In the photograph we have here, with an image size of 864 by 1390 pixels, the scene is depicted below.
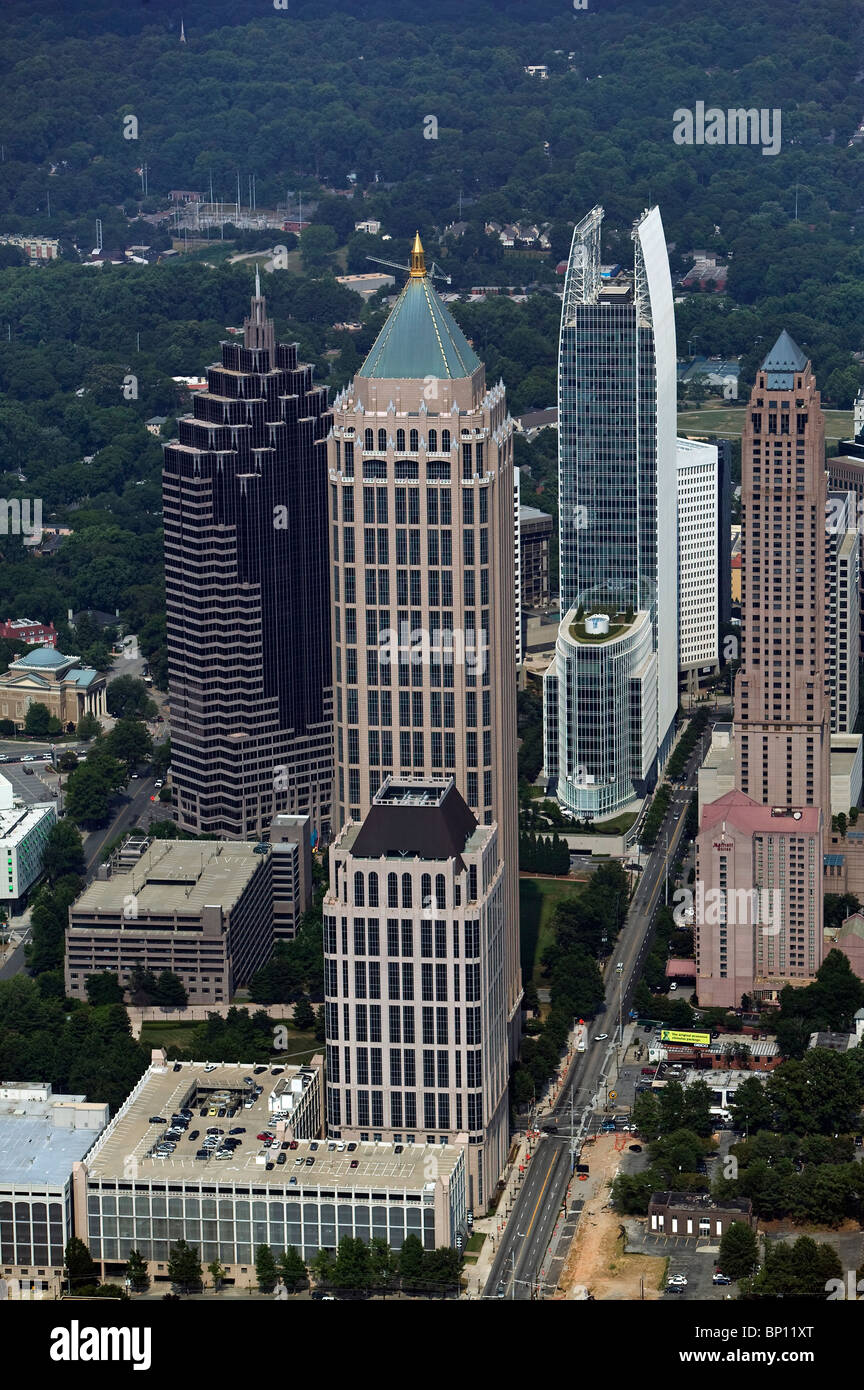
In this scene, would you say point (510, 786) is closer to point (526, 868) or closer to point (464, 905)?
point (464, 905)

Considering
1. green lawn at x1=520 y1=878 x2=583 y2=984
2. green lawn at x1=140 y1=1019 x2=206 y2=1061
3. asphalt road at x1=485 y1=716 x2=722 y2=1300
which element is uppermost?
green lawn at x1=520 y1=878 x2=583 y2=984

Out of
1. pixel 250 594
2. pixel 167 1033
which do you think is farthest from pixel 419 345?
pixel 250 594

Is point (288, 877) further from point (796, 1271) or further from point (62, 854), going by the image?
point (796, 1271)

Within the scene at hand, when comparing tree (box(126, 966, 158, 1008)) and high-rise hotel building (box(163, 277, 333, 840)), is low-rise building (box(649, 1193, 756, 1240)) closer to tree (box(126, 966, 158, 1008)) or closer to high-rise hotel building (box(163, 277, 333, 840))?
tree (box(126, 966, 158, 1008))

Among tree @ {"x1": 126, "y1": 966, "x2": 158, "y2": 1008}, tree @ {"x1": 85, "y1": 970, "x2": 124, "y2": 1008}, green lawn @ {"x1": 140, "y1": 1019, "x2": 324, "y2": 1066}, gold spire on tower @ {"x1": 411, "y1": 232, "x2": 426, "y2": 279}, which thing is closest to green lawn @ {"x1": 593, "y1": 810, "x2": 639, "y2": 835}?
green lawn @ {"x1": 140, "y1": 1019, "x2": 324, "y2": 1066}

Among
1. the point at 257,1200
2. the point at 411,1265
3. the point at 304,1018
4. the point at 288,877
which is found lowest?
the point at 304,1018

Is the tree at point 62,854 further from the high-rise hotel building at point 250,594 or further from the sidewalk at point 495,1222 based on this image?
the sidewalk at point 495,1222
